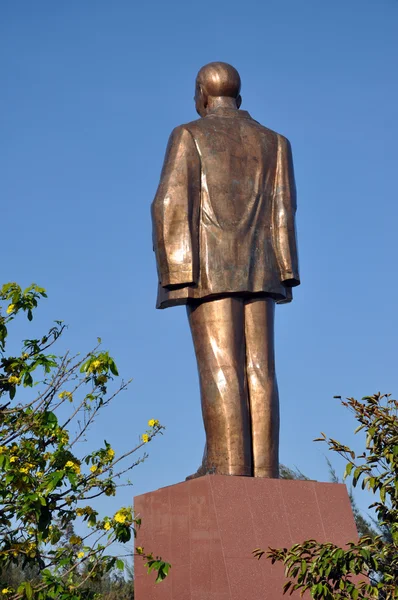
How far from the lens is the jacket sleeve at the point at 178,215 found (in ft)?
25.8

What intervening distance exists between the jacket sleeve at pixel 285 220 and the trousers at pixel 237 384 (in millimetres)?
369

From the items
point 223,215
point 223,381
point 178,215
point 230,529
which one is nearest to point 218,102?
point 223,215

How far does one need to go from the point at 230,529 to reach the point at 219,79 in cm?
400

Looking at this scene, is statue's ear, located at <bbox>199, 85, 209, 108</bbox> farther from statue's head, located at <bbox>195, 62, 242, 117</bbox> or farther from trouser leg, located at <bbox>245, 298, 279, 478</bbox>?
trouser leg, located at <bbox>245, 298, 279, 478</bbox>

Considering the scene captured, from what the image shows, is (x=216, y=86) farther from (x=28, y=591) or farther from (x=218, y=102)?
(x=28, y=591)

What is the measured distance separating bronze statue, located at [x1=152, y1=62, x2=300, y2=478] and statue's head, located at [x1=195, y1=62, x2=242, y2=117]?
0.29 meters

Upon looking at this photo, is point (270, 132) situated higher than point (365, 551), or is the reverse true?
point (270, 132)

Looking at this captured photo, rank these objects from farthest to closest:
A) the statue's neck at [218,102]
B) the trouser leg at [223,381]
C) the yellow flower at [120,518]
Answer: the statue's neck at [218,102] < the trouser leg at [223,381] < the yellow flower at [120,518]

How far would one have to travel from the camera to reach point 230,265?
26.0ft

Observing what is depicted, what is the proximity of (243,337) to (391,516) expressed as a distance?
2588mm

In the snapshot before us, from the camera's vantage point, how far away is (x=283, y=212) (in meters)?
8.32

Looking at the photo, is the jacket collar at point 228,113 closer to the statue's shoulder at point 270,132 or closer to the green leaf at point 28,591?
the statue's shoulder at point 270,132

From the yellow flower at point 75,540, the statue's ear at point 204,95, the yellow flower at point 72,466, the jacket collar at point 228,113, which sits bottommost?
the yellow flower at point 75,540

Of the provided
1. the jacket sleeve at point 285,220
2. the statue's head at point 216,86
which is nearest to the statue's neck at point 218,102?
the statue's head at point 216,86
